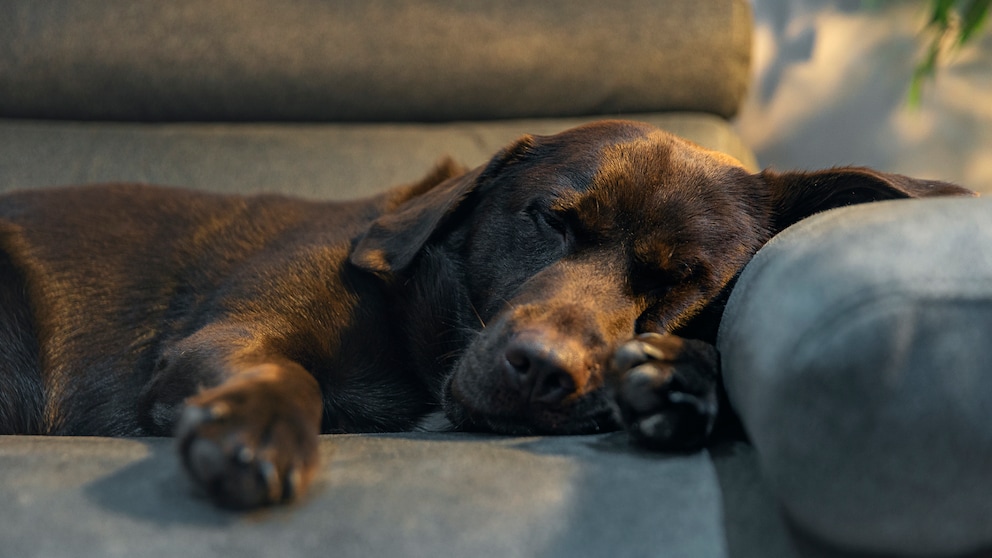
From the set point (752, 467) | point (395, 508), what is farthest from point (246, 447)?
point (752, 467)

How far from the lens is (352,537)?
889 mm

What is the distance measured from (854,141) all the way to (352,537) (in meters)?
3.17

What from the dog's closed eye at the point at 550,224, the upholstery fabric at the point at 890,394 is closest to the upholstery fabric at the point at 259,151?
the dog's closed eye at the point at 550,224

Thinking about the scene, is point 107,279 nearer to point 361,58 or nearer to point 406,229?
point 406,229

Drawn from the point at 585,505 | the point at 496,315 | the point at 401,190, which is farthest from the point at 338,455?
the point at 401,190

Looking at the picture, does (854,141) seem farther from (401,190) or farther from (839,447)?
(839,447)

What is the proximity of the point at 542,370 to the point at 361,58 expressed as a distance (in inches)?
74.2

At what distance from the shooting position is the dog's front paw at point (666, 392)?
110cm

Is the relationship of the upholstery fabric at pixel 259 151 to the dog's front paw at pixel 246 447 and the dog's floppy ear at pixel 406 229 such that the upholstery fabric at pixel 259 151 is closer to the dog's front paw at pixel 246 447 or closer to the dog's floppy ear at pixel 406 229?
the dog's floppy ear at pixel 406 229

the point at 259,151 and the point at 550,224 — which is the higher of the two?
the point at 550,224

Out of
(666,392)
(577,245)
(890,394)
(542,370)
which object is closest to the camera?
(890,394)

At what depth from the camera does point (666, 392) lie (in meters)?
1.13

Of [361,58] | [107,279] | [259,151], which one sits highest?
[361,58]

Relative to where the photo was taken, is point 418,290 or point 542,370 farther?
point 418,290
